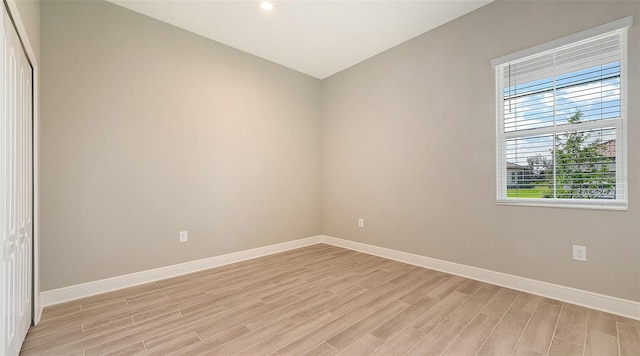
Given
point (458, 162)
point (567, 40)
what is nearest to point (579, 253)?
A: point (458, 162)

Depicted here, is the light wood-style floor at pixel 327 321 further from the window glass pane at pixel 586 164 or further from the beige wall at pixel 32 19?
the beige wall at pixel 32 19

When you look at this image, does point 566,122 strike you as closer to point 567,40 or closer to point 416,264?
point 567,40

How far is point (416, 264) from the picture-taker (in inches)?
130

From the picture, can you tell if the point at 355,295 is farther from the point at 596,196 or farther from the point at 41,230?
the point at 41,230

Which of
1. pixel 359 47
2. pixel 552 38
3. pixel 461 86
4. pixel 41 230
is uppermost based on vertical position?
pixel 359 47

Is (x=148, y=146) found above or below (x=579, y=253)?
above

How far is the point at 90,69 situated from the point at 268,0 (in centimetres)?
181

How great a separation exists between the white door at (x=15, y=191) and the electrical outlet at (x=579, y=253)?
376cm

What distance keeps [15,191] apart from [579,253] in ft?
13.2

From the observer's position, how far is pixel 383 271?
123 inches

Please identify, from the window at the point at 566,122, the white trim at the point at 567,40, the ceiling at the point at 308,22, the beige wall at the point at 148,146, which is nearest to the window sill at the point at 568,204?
the window at the point at 566,122

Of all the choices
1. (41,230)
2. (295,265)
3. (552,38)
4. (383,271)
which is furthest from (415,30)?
(41,230)

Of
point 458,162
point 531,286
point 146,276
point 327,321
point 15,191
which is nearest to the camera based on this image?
point 15,191

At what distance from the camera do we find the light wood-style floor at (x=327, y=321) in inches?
67.1
